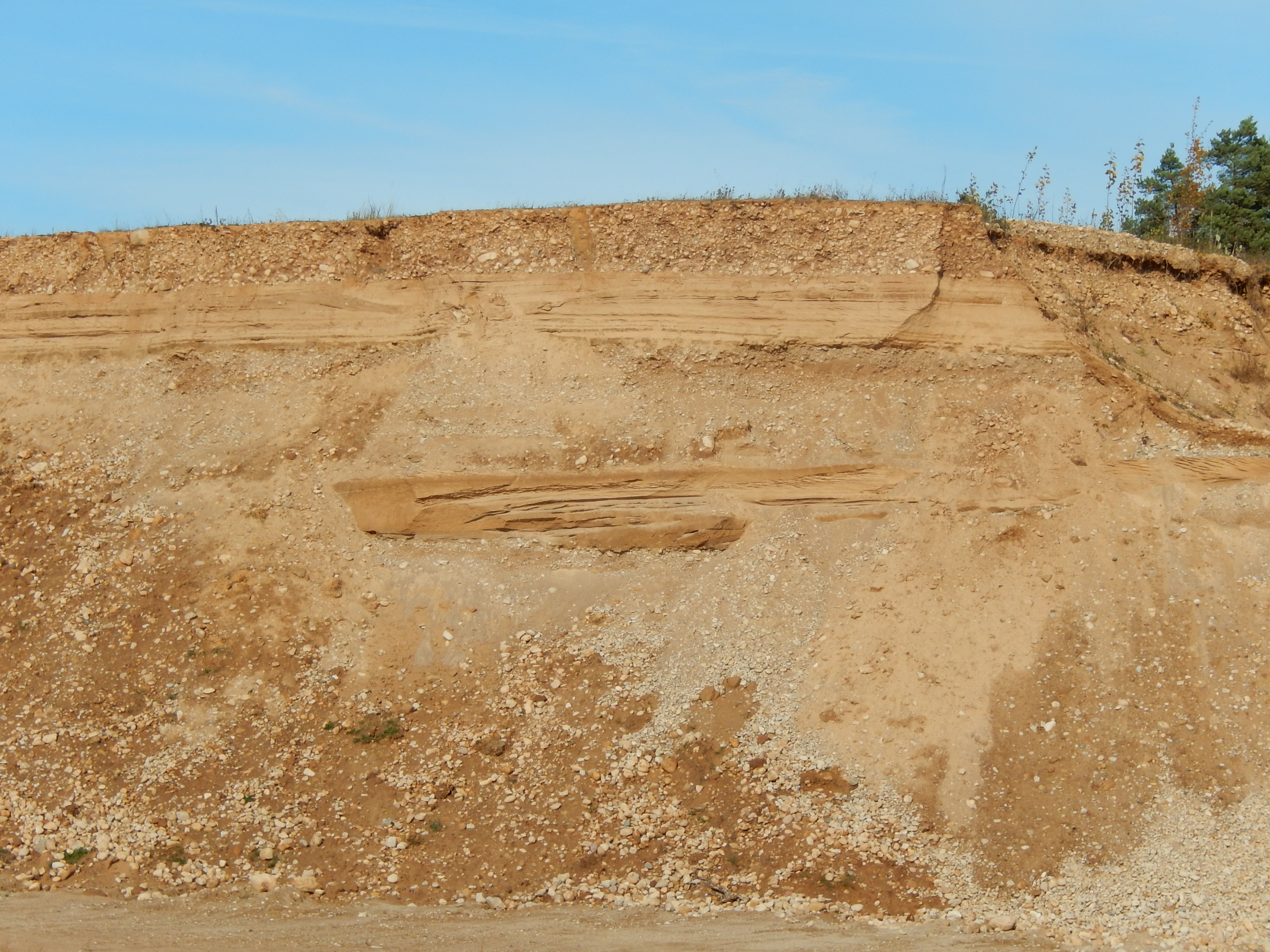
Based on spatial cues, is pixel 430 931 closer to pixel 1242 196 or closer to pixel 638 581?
pixel 638 581

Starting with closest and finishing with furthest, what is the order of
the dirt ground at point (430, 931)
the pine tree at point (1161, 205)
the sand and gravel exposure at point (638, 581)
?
1. the dirt ground at point (430, 931)
2. the sand and gravel exposure at point (638, 581)
3. the pine tree at point (1161, 205)

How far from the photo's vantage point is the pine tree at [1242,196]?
49.1ft

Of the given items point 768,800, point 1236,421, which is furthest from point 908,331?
point 768,800

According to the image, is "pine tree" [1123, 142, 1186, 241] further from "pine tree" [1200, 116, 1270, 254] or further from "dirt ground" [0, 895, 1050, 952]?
"dirt ground" [0, 895, 1050, 952]

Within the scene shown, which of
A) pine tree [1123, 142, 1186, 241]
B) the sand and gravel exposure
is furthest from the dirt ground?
pine tree [1123, 142, 1186, 241]

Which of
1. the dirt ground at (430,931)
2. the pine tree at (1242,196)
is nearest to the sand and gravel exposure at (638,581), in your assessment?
the dirt ground at (430,931)

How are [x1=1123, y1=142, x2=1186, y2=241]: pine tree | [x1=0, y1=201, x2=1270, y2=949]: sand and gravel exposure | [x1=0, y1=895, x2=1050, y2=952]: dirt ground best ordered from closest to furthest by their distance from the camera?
1. [x1=0, y1=895, x2=1050, y2=952]: dirt ground
2. [x1=0, y1=201, x2=1270, y2=949]: sand and gravel exposure
3. [x1=1123, y1=142, x2=1186, y2=241]: pine tree

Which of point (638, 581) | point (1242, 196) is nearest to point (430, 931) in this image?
point (638, 581)

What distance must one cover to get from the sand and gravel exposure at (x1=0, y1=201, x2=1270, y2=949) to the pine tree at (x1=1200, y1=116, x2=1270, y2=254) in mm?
Answer: 3493

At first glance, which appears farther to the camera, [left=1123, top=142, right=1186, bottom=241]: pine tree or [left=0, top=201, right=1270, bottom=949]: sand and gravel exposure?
[left=1123, top=142, right=1186, bottom=241]: pine tree

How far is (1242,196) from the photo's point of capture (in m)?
15.9

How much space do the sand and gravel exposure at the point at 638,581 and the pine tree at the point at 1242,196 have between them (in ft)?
11.5

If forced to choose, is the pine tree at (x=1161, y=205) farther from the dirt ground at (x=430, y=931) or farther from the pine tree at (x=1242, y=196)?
the dirt ground at (x=430, y=931)

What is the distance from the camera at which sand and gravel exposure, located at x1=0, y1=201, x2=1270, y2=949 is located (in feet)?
27.6
